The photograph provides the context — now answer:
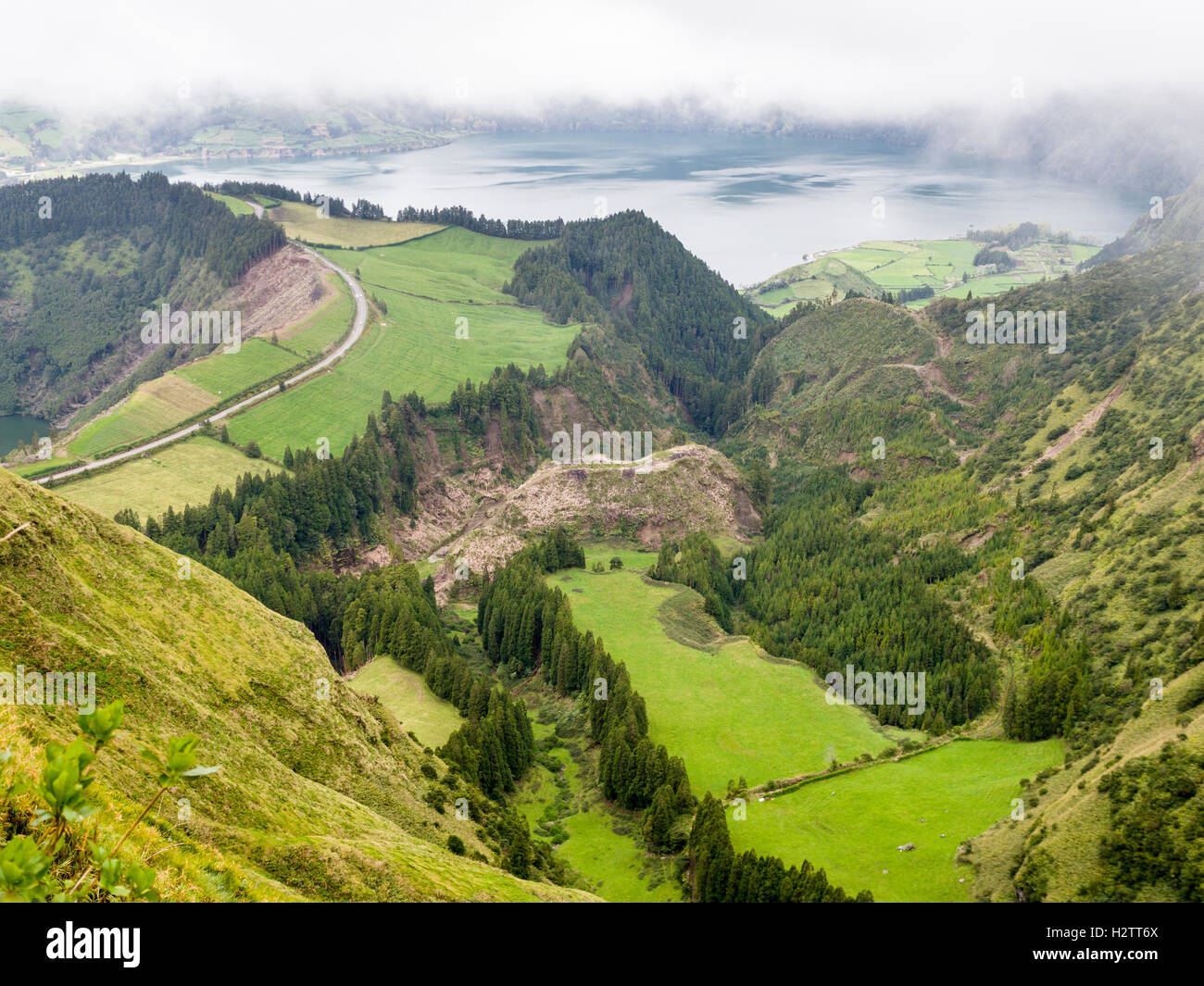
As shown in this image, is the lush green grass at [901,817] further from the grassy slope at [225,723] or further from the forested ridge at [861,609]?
the grassy slope at [225,723]

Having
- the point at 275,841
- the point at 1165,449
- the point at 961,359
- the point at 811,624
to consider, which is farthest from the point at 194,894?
the point at 961,359

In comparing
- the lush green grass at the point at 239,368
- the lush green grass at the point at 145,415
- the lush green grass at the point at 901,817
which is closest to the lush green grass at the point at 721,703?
the lush green grass at the point at 901,817

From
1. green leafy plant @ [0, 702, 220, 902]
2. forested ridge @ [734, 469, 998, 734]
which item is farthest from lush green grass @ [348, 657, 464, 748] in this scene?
green leafy plant @ [0, 702, 220, 902]

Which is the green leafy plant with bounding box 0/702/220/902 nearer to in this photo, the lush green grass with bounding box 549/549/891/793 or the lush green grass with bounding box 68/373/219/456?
the lush green grass with bounding box 549/549/891/793

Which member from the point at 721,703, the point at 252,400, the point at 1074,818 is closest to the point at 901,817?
the point at 1074,818

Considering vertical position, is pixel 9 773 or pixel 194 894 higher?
pixel 9 773
